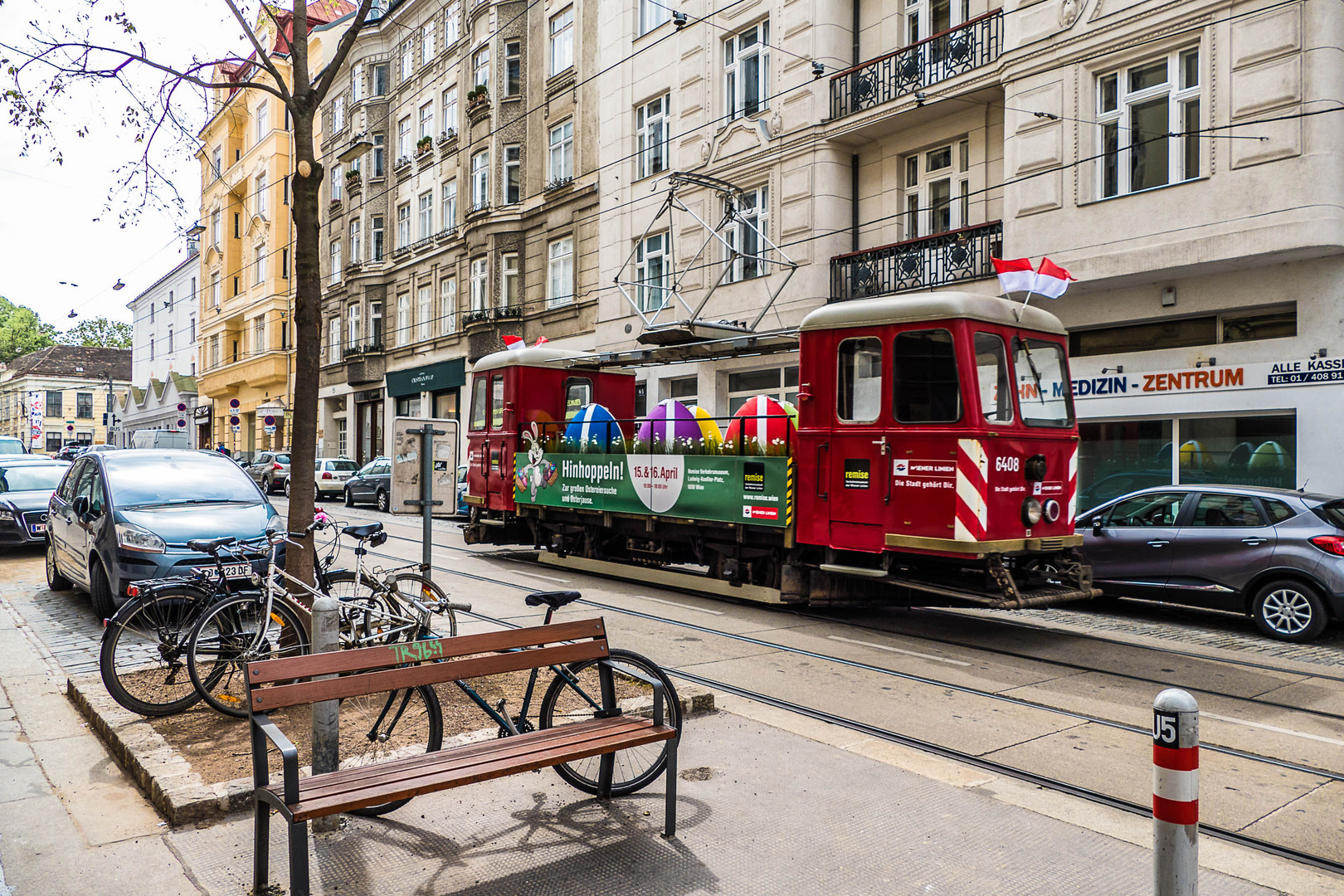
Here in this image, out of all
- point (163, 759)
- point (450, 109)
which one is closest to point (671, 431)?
point (163, 759)

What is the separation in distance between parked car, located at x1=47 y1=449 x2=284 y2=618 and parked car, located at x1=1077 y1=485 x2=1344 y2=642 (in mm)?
8881

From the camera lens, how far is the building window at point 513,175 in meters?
29.2

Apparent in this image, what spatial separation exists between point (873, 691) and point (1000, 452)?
297 cm

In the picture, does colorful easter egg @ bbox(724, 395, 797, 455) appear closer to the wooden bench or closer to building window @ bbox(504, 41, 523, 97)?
the wooden bench

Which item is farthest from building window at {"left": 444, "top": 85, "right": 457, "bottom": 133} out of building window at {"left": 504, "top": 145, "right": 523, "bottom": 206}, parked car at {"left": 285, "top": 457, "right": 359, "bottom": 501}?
parked car at {"left": 285, "top": 457, "right": 359, "bottom": 501}

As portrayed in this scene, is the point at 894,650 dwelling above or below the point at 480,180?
below

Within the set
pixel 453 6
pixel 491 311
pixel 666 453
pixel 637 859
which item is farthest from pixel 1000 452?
pixel 453 6

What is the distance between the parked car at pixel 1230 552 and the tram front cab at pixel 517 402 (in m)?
7.55

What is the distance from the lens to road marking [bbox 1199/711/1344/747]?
6.14 m

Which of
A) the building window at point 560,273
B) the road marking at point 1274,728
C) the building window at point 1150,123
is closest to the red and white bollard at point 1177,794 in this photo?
the road marking at point 1274,728

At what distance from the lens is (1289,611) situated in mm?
9562

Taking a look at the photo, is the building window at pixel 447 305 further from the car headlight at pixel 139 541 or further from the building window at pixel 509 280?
the car headlight at pixel 139 541

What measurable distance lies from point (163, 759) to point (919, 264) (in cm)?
1484

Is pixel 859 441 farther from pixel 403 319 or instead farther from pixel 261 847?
pixel 403 319
